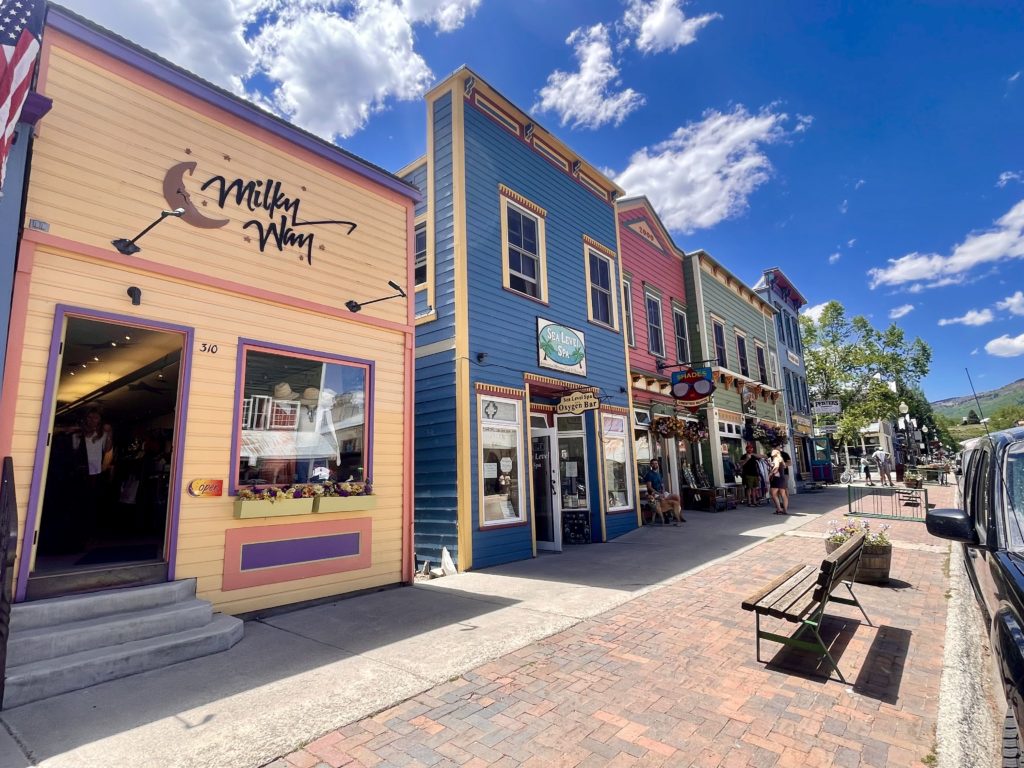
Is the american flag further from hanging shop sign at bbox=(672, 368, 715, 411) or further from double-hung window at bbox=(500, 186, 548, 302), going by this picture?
hanging shop sign at bbox=(672, 368, 715, 411)

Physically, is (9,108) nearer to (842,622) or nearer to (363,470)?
(363,470)

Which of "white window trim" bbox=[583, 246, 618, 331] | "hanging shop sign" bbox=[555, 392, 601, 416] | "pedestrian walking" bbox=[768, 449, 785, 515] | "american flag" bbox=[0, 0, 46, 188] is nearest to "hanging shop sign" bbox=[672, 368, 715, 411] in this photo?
"pedestrian walking" bbox=[768, 449, 785, 515]

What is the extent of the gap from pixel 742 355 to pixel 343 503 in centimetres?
1812

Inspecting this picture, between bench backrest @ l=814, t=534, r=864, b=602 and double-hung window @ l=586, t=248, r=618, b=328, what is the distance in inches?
314

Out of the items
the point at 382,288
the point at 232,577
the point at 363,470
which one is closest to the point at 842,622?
the point at 363,470

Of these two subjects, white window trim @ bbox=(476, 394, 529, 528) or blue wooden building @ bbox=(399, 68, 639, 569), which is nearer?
white window trim @ bbox=(476, 394, 529, 528)

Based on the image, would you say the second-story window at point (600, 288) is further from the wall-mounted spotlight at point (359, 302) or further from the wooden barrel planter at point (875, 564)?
the wooden barrel planter at point (875, 564)

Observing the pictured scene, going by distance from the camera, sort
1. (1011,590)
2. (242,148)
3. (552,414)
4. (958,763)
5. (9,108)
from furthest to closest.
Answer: (552,414)
(242,148)
(9,108)
(958,763)
(1011,590)

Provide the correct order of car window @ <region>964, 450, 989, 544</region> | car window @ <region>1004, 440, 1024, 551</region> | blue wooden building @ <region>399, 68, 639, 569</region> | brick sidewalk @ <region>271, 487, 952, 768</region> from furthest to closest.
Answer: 1. blue wooden building @ <region>399, 68, 639, 569</region>
2. car window @ <region>964, 450, 989, 544</region>
3. brick sidewalk @ <region>271, 487, 952, 768</region>
4. car window @ <region>1004, 440, 1024, 551</region>

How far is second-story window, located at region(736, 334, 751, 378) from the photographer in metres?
20.3

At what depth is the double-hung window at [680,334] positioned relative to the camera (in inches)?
671

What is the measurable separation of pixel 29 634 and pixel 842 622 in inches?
293

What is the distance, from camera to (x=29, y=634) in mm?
4184

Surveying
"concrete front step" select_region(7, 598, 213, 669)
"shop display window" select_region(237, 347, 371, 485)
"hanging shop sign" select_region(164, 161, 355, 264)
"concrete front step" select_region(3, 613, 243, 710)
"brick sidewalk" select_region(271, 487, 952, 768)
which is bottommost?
"brick sidewalk" select_region(271, 487, 952, 768)
